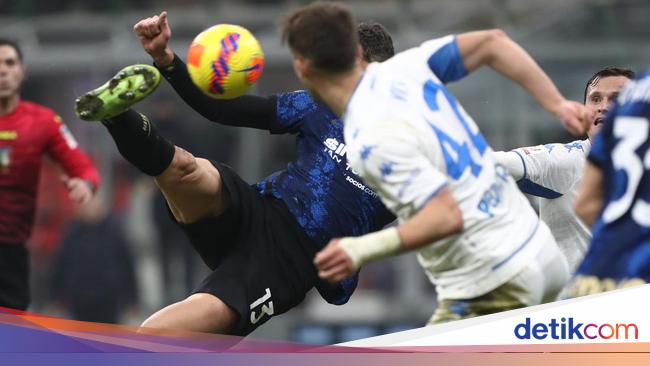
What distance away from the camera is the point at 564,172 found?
6.59m

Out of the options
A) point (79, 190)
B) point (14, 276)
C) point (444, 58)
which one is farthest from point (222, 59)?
point (14, 276)

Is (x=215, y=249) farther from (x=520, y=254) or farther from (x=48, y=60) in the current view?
(x=48, y=60)

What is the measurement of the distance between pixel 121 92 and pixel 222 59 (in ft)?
1.87

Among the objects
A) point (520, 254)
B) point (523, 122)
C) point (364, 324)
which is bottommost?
point (364, 324)

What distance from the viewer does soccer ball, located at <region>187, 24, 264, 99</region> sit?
5.71 metres

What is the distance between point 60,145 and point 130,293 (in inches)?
128

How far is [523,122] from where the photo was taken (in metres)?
12.6

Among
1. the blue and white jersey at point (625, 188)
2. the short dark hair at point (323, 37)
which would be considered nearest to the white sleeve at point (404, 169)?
the short dark hair at point (323, 37)

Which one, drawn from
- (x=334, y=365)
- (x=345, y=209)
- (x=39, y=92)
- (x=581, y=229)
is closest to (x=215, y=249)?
(x=345, y=209)

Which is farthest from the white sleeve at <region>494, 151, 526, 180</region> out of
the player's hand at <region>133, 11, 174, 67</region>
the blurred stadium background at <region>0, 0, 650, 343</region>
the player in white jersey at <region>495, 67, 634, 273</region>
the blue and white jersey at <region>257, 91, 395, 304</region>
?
the blurred stadium background at <region>0, 0, 650, 343</region>

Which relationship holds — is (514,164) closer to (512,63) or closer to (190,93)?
(512,63)

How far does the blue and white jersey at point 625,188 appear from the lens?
4750 millimetres

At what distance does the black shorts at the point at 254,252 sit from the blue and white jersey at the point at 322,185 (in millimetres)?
91

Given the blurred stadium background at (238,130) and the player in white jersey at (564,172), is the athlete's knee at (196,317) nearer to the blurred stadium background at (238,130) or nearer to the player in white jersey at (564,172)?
the player in white jersey at (564,172)
